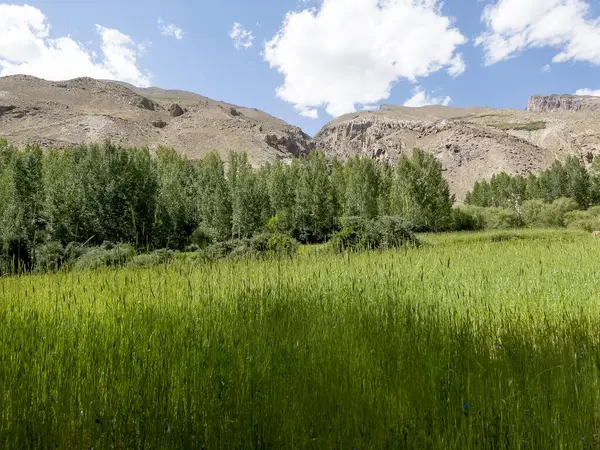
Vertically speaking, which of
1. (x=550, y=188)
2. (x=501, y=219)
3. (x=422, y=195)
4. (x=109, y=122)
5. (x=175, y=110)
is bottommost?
(x=501, y=219)

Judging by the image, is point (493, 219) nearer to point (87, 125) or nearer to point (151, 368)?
point (151, 368)

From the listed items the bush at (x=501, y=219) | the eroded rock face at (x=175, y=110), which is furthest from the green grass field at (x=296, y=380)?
the eroded rock face at (x=175, y=110)

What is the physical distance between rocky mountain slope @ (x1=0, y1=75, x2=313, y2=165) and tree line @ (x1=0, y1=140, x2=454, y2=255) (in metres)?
78.0

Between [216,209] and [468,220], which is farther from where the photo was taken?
[468,220]

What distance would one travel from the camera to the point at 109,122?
133 m

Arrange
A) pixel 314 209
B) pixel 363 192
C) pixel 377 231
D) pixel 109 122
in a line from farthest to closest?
pixel 109 122 → pixel 363 192 → pixel 314 209 → pixel 377 231

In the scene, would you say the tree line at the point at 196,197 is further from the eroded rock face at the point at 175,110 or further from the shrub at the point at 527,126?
the shrub at the point at 527,126

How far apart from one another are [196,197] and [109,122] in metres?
105

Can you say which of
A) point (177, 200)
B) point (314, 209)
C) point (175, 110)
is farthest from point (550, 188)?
point (175, 110)

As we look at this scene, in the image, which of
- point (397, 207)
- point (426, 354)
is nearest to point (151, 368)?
point (426, 354)

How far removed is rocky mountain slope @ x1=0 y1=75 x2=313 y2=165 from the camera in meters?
123

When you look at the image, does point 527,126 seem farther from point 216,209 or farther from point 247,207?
Answer: point 216,209

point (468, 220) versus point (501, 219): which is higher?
point (501, 219)

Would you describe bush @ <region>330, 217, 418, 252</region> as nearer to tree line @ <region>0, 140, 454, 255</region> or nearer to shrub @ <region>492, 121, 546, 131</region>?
tree line @ <region>0, 140, 454, 255</region>
